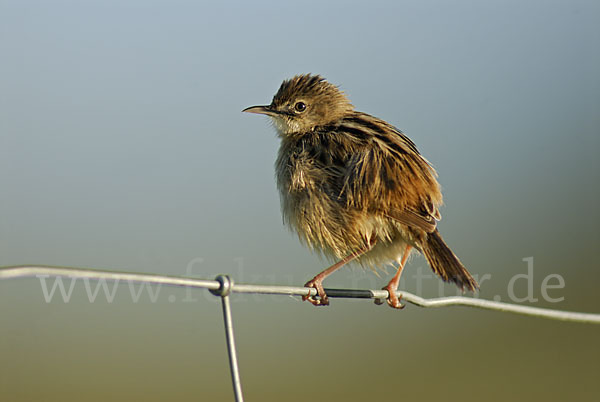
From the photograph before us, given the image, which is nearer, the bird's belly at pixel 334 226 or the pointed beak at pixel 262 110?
the bird's belly at pixel 334 226

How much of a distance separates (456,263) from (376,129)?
3.32 ft

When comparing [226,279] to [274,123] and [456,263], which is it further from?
[274,123]

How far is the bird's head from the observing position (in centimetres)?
516

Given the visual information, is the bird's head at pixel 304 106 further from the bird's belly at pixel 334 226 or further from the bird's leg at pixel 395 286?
the bird's leg at pixel 395 286

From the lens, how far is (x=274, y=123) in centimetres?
526

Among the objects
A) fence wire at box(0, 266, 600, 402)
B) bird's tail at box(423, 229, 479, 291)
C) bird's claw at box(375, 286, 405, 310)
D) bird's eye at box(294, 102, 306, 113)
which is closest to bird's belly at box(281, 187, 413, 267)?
bird's tail at box(423, 229, 479, 291)

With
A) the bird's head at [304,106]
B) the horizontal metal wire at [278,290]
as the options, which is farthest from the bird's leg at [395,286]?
the bird's head at [304,106]

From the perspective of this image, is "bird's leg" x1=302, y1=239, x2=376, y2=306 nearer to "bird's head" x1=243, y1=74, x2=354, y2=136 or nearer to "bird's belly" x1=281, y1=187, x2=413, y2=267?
"bird's belly" x1=281, y1=187, x2=413, y2=267

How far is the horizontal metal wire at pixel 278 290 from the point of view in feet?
6.33

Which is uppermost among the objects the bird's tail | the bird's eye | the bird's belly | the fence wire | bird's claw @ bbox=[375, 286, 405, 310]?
the bird's eye

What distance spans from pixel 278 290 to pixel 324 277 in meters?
1.50

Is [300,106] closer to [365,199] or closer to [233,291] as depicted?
[365,199]

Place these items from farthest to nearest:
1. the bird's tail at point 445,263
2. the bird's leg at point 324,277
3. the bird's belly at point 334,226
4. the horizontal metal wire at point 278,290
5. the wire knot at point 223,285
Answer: the bird's belly at point 334,226 → the bird's tail at point 445,263 → the bird's leg at point 324,277 → the wire knot at point 223,285 → the horizontal metal wire at point 278,290

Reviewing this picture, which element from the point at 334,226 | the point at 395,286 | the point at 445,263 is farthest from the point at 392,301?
the point at 334,226
